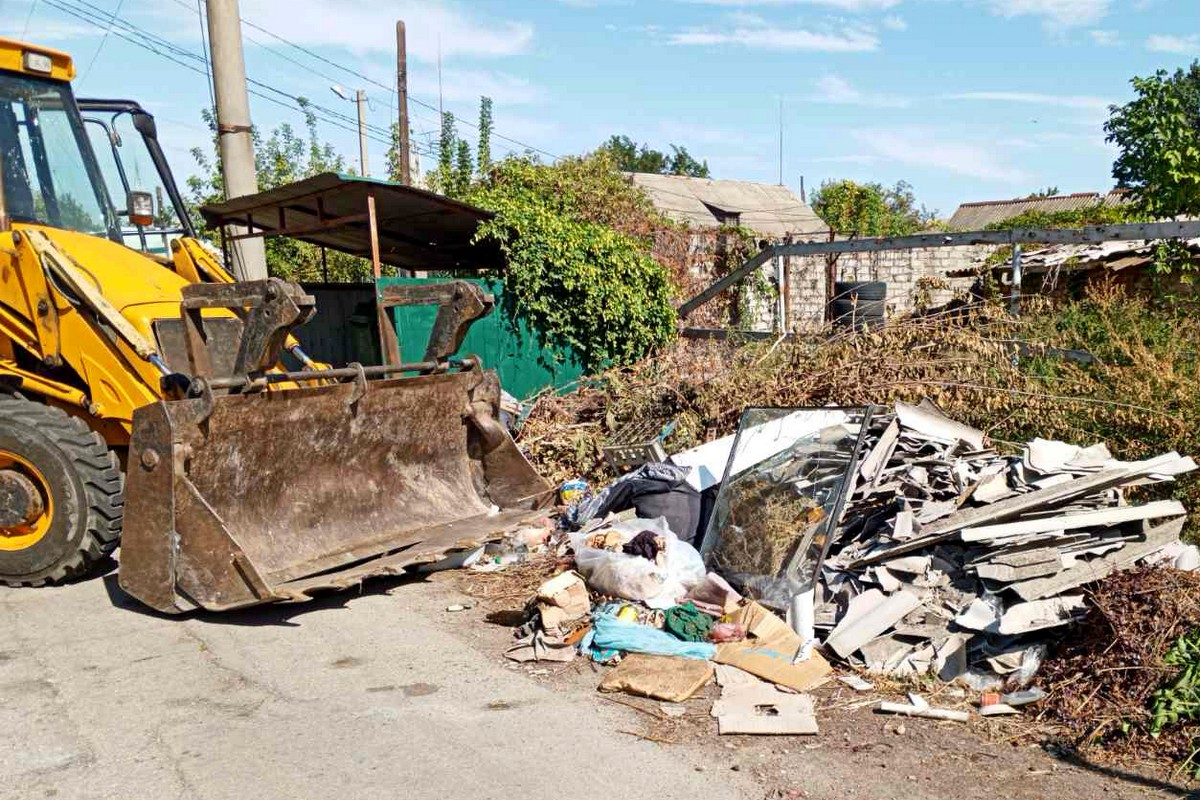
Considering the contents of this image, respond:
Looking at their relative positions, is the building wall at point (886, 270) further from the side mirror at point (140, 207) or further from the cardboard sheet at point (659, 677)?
the cardboard sheet at point (659, 677)

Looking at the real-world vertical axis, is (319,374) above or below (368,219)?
below

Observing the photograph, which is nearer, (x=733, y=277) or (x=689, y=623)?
(x=689, y=623)

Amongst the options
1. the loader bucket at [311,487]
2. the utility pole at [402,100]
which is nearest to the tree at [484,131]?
the utility pole at [402,100]

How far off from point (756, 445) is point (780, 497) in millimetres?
690

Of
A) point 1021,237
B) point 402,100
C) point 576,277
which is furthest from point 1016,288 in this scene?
point 402,100

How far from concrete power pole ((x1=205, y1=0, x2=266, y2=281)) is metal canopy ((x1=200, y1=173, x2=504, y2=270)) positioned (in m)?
0.42

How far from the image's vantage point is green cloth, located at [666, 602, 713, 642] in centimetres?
543

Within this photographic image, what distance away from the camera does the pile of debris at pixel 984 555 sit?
4.95m

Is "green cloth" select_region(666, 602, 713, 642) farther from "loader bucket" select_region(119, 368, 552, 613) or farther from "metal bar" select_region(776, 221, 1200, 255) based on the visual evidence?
"metal bar" select_region(776, 221, 1200, 255)

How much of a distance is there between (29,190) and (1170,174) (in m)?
10.3

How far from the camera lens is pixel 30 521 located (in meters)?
6.23

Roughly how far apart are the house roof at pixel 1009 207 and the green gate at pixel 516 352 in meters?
32.5

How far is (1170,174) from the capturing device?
10242mm

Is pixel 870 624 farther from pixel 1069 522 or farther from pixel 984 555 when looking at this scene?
pixel 1069 522
